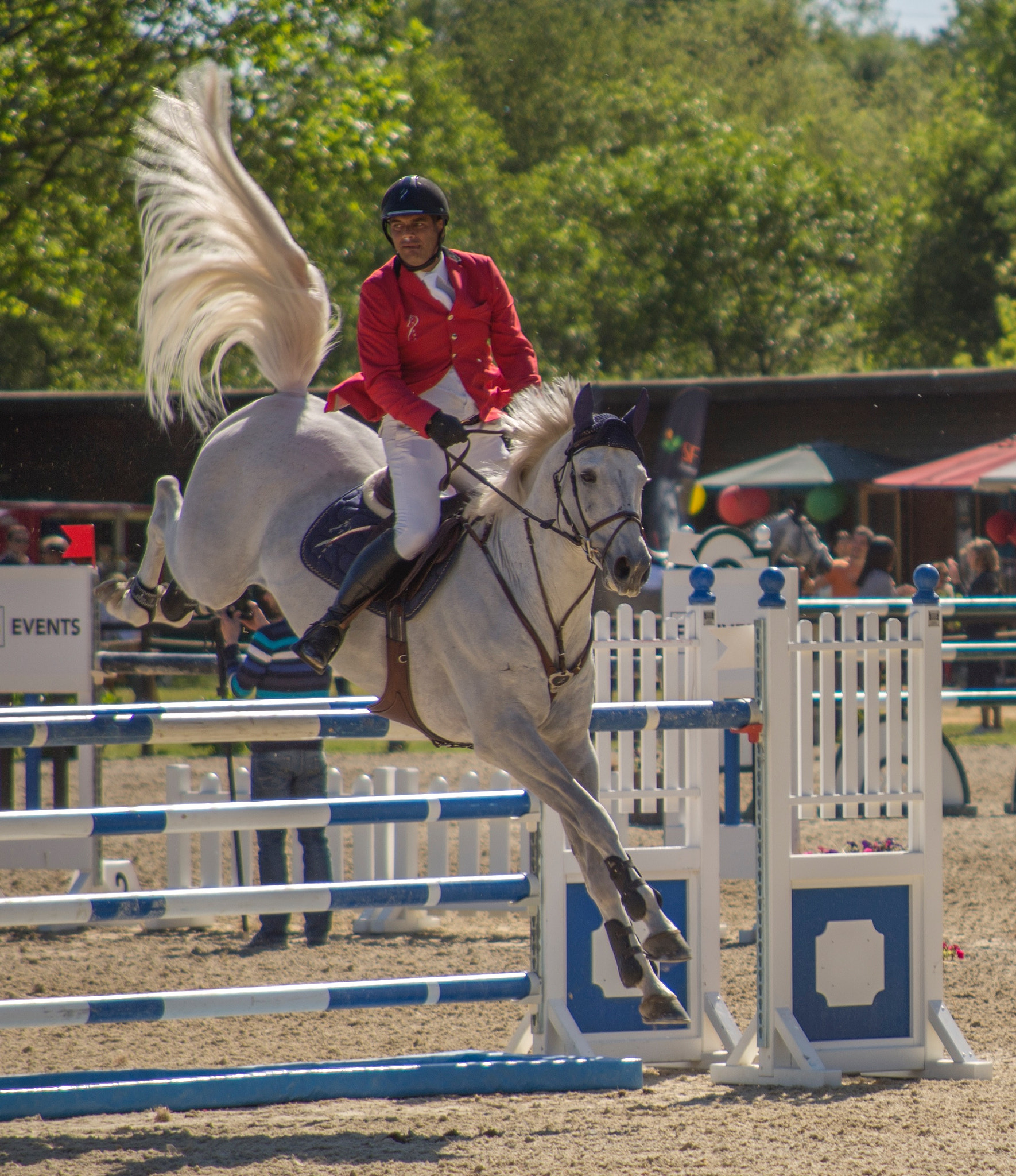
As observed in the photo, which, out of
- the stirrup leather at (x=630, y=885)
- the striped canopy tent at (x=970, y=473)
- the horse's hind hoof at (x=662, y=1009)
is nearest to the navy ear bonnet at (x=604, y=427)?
the stirrup leather at (x=630, y=885)

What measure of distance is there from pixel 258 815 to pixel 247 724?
0.97 feet

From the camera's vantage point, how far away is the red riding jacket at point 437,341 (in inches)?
166

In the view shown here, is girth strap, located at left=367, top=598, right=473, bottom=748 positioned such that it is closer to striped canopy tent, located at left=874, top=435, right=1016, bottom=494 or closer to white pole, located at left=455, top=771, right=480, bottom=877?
white pole, located at left=455, top=771, right=480, bottom=877

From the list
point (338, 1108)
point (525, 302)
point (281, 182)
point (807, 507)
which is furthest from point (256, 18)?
point (338, 1108)

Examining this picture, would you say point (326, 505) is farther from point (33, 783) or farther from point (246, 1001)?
point (33, 783)

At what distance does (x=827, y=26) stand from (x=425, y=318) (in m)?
54.4

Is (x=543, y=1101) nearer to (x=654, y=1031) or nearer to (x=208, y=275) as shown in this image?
(x=654, y=1031)

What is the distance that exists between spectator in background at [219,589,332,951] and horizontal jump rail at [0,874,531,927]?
8.06 feet

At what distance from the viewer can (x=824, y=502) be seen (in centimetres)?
1961

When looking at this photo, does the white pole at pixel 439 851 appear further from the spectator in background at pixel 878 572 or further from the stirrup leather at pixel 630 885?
→ the spectator in background at pixel 878 572

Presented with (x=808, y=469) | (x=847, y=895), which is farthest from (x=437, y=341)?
(x=808, y=469)

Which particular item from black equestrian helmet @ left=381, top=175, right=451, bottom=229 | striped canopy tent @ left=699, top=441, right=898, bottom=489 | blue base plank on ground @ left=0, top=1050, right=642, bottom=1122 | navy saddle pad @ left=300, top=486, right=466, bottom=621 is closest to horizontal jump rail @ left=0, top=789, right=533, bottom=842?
navy saddle pad @ left=300, top=486, right=466, bottom=621

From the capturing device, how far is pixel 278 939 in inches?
282

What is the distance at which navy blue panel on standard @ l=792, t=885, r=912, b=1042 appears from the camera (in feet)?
15.8
